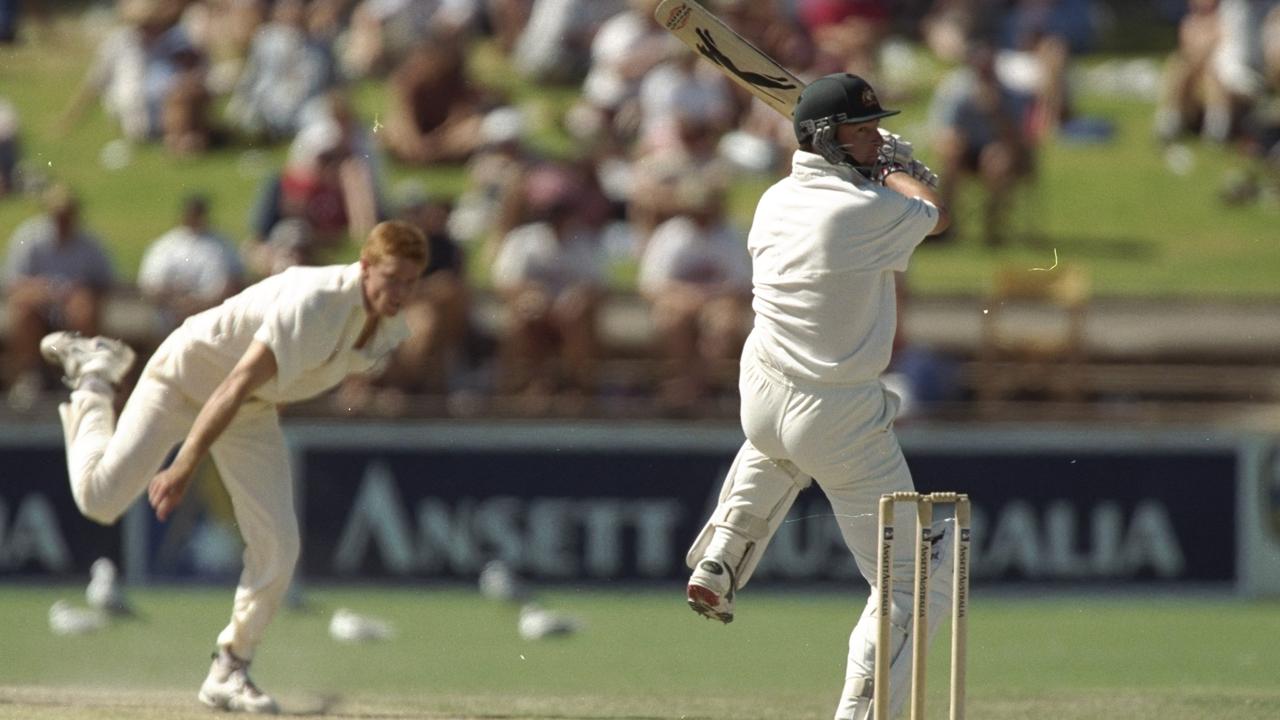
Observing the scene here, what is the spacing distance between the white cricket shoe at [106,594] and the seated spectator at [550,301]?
2559mm

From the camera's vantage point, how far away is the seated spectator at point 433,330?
480 inches

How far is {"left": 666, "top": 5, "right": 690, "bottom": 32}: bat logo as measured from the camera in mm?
6898

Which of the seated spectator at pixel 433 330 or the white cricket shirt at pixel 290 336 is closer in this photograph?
the white cricket shirt at pixel 290 336

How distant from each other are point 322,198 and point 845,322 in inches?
304

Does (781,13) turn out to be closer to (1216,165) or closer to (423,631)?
(1216,165)

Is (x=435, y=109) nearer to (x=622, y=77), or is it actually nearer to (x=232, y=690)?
(x=622, y=77)

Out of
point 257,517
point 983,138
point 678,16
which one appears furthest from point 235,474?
point 983,138

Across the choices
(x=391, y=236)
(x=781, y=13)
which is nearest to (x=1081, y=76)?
(x=781, y=13)

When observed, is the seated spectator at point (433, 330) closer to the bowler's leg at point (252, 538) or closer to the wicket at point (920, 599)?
the bowler's leg at point (252, 538)

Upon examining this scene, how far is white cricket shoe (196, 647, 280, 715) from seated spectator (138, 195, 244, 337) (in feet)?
17.8

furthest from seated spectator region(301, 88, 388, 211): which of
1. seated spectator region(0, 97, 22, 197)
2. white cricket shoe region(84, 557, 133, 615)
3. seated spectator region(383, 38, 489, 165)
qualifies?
white cricket shoe region(84, 557, 133, 615)

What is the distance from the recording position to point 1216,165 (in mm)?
15516

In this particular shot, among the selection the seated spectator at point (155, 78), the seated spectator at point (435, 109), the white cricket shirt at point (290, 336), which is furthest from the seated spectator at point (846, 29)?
the white cricket shirt at point (290, 336)

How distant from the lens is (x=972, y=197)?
14578mm
